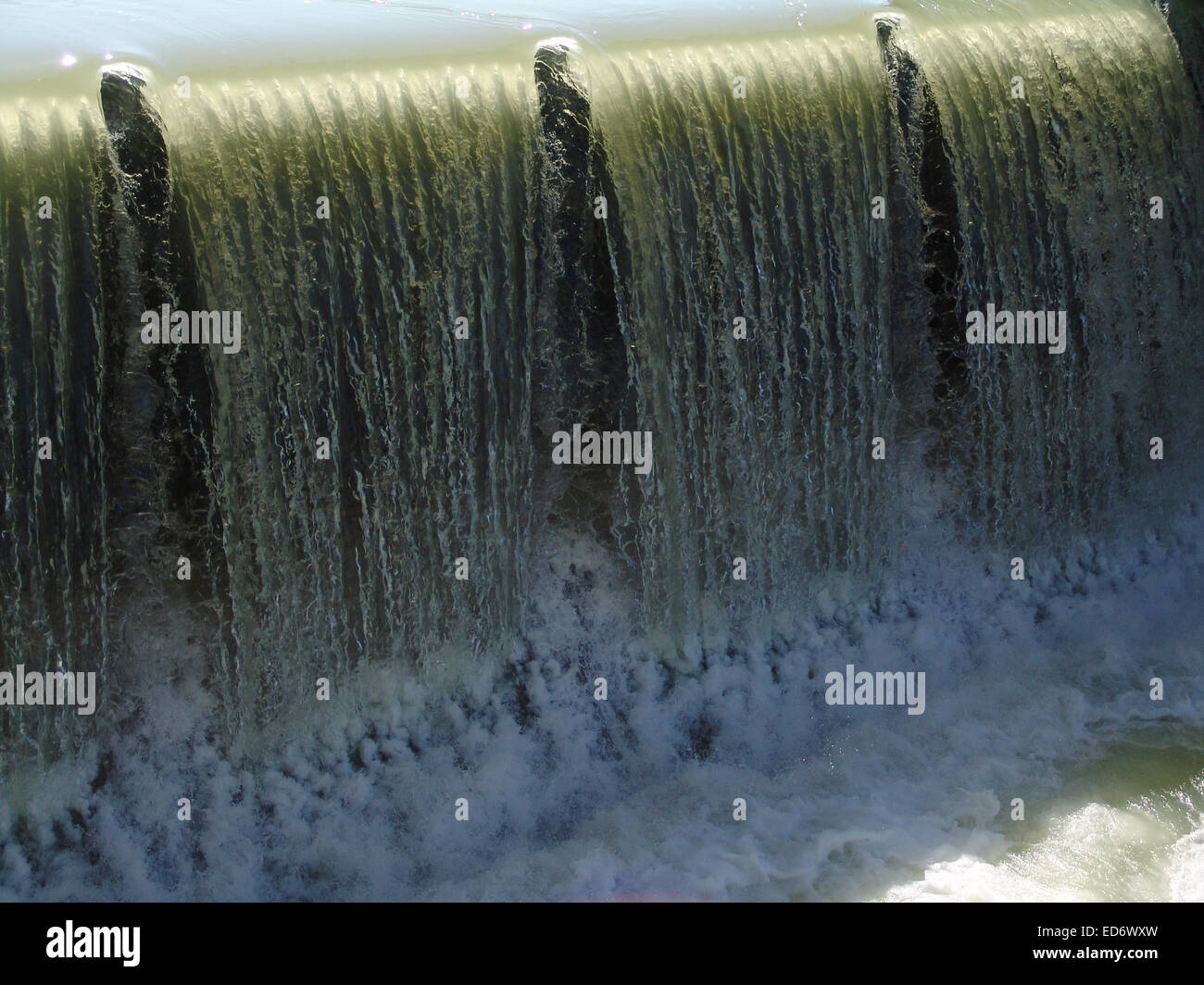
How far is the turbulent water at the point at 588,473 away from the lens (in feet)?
20.0

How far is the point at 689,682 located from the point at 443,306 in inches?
96.4

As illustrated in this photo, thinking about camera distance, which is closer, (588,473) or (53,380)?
(53,380)

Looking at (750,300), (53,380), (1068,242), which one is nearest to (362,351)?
(53,380)

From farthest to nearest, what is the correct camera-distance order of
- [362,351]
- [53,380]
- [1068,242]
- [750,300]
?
[1068,242] → [750,300] → [362,351] → [53,380]

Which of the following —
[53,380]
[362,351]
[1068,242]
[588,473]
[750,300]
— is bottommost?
[588,473]

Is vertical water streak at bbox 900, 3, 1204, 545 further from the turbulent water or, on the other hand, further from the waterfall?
the waterfall

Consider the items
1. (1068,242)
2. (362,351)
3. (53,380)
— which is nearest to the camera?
(53,380)

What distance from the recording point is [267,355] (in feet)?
20.4

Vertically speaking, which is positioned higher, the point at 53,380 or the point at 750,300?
the point at 750,300

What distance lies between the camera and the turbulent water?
6.09 metres

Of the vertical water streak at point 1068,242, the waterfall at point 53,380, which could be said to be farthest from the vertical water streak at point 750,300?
the waterfall at point 53,380

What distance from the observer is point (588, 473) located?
7164 mm

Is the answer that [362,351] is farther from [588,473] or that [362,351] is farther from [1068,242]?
[1068,242]

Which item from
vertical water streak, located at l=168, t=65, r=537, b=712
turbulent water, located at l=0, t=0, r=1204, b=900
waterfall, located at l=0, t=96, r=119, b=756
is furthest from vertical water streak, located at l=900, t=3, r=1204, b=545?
waterfall, located at l=0, t=96, r=119, b=756
